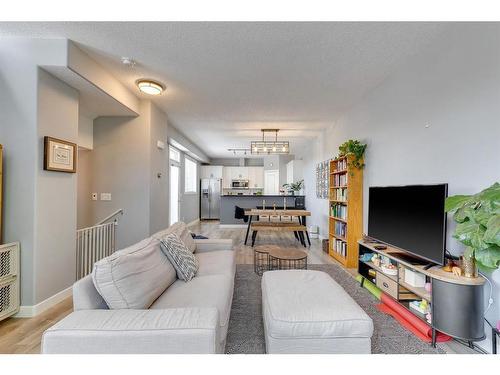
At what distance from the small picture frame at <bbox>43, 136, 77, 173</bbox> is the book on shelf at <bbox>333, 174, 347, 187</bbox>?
3775 millimetres

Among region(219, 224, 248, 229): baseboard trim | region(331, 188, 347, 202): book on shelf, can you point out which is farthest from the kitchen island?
region(331, 188, 347, 202): book on shelf

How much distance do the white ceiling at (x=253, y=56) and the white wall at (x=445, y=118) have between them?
24 centimetres

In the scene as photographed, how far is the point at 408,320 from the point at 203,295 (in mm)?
1747

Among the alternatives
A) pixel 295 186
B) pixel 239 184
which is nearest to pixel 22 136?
pixel 295 186

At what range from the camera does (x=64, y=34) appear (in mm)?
2209

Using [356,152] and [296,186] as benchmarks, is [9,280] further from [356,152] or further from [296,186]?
[296,186]

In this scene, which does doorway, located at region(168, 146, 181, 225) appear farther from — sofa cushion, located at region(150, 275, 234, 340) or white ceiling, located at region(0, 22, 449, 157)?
sofa cushion, located at region(150, 275, 234, 340)

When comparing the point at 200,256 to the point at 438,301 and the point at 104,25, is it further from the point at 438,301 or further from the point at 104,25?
the point at 104,25

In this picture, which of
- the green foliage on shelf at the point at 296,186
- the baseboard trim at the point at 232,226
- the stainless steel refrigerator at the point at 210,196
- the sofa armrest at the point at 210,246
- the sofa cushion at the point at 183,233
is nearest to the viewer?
the sofa cushion at the point at 183,233

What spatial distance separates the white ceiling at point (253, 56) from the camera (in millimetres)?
2092

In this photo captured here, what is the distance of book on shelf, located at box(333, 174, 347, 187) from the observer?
3.94 meters

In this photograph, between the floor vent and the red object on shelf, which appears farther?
the floor vent

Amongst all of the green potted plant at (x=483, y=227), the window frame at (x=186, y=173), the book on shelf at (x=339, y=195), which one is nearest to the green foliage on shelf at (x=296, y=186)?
the window frame at (x=186, y=173)

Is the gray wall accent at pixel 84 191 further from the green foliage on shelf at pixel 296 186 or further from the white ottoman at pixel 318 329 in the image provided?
the green foliage on shelf at pixel 296 186
